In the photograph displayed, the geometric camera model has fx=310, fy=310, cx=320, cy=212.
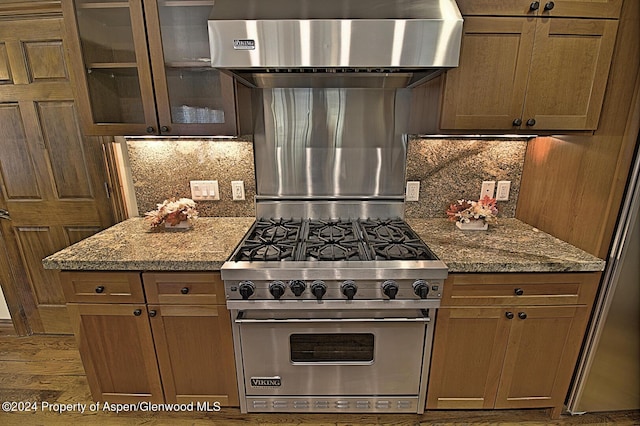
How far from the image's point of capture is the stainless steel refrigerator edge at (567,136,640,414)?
1362 mm

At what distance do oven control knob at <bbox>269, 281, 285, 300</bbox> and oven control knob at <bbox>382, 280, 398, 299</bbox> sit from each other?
451mm

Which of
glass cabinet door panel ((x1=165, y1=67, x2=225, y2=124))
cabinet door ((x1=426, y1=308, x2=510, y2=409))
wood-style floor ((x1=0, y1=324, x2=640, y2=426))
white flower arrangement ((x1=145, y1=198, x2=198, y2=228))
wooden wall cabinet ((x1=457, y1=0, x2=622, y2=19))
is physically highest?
wooden wall cabinet ((x1=457, y1=0, x2=622, y2=19))

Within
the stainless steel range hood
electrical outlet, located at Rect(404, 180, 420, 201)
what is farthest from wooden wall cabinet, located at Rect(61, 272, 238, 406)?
electrical outlet, located at Rect(404, 180, 420, 201)

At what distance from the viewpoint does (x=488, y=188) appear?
1933 mm

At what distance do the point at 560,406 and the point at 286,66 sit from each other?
2.18m

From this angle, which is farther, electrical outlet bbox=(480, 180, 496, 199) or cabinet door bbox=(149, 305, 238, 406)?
electrical outlet bbox=(480, 180, 496, 199)

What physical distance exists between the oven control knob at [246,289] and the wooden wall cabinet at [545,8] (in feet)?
5.03

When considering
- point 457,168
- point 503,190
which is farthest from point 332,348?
point 503,190

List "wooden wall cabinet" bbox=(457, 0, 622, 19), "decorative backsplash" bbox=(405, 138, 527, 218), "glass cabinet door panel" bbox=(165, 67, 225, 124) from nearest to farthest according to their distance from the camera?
1. "wooden wall cabinet" bbox=(457, 0, 622, 19)
2. "glass cabinet door panel" bbox=(165, 67, 225, 124)
3. "decorative backsplash" bbox=(405, 138, 527, 218)

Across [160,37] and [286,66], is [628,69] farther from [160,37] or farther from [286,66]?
[160,37]

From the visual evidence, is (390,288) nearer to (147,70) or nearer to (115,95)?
(147,70)

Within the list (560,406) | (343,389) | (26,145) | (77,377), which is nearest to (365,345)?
(343,389)

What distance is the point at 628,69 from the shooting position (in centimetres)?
135

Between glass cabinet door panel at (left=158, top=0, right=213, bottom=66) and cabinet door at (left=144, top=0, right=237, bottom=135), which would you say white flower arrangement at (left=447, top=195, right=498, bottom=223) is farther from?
glass cabinet door panel at (left=158, top=0, right=213, bottom=66)
